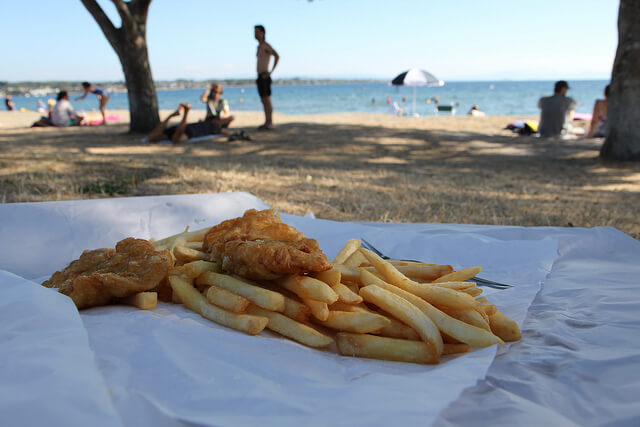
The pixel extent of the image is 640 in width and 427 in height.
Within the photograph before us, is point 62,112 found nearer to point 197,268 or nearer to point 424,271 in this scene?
point 197,268

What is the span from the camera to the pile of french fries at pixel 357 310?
1.41 m

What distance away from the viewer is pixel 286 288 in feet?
5.06

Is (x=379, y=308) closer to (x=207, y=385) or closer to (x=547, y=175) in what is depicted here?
(x=207, y=385)

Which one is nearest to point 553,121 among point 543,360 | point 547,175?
point 547,175

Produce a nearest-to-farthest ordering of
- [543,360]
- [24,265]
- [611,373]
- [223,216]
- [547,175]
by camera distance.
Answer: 1. [611,373]
2. [543,360]
3. [24,265]
4. [223,216]
5. [547,175]

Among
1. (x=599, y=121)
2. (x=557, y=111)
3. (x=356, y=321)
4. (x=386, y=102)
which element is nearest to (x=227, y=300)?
(x=356, y=321)

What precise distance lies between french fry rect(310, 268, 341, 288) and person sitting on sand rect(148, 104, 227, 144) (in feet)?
25.2

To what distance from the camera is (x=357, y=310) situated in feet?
4.90

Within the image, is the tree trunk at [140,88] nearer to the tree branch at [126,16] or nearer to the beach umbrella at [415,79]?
the tree branch at [126,16]

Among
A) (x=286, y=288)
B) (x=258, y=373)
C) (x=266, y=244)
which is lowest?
(x=258, y=373)

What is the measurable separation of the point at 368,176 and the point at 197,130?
5.25 meters

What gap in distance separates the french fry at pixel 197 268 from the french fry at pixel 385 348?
569 millimetres

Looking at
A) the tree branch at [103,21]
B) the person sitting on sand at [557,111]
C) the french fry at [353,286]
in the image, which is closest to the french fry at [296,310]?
the french fry at [353,286]

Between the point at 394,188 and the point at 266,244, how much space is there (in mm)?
3615
